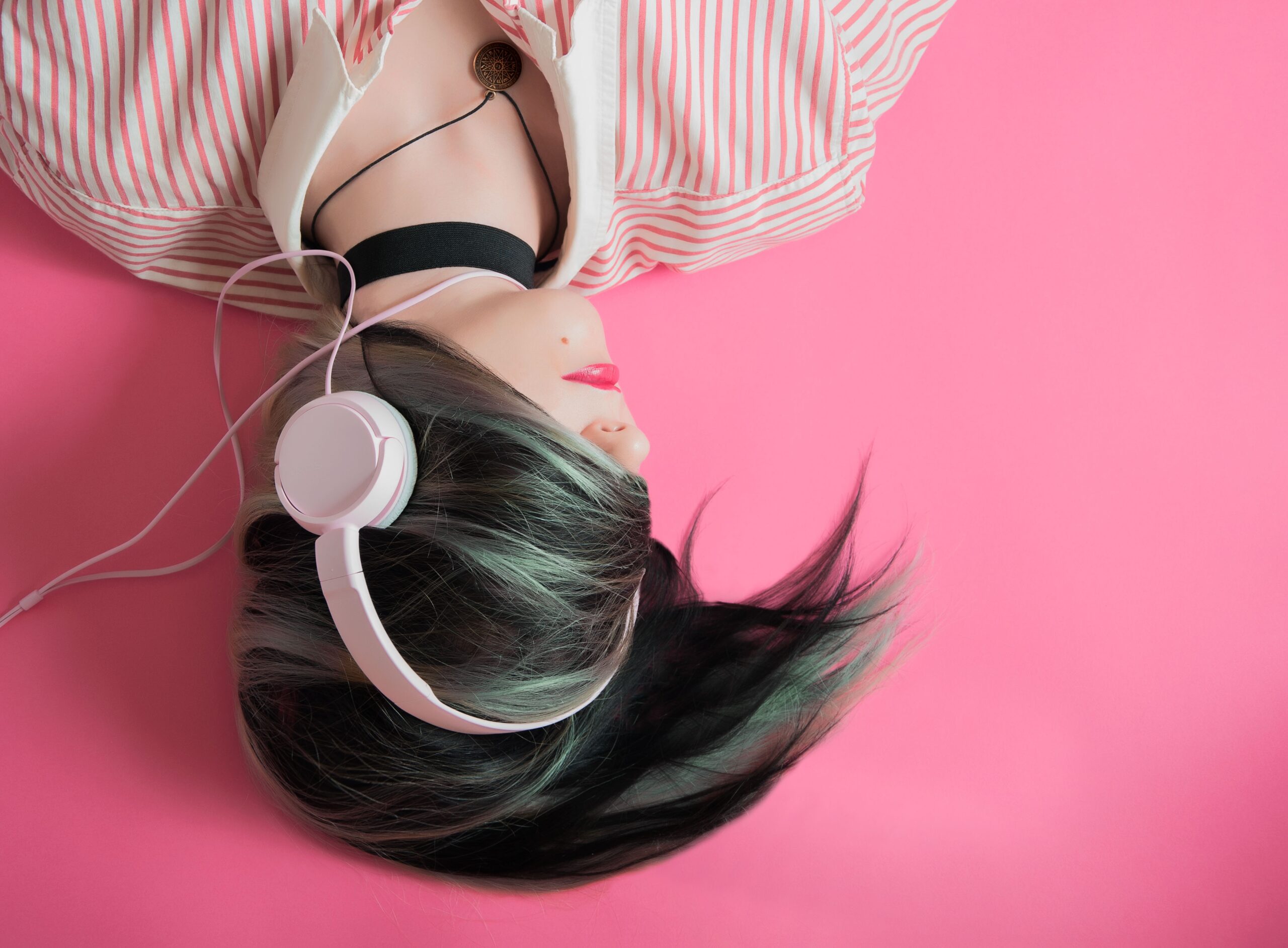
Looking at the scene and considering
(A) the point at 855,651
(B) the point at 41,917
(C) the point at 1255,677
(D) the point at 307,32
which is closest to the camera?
(D) the point at 307,32

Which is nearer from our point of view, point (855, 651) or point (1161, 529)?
point (855, 651)

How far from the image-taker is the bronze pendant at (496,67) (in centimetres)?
89

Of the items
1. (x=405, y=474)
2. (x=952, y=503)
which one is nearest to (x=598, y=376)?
(x=405, y=474)

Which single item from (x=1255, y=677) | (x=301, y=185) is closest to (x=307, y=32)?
(x=301, y=185)

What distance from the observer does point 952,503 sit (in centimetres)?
117

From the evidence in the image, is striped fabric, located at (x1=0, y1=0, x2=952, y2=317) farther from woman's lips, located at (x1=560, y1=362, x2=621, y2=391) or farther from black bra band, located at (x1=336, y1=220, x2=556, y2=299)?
woman's lips, located at (x1=560, y1=362, x2=621, y2=391)

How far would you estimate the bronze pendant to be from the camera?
0.89m

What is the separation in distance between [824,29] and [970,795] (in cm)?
104

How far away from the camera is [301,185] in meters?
0.82

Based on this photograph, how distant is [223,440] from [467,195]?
14.4 inches

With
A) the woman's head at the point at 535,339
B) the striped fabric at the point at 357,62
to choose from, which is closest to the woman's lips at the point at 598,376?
the woman's head at the point at 535,339

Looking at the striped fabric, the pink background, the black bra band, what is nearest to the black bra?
the black bra band

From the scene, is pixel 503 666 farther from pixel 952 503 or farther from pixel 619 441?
pixel 952 503

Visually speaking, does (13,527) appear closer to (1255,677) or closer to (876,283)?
(876,283)
